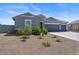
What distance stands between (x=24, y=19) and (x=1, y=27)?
3102 millimetres

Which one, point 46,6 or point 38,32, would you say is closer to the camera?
point 46,6

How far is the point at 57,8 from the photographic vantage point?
577 inches

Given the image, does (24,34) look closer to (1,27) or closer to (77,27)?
(1,27)

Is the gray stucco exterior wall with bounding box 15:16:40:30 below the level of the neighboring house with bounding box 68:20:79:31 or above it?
above

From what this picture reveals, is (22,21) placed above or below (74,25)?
above

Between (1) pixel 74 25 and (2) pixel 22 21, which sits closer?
(2) pixel 22 21

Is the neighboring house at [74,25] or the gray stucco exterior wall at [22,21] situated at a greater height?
the gray stucco exterior wall at [22,21]

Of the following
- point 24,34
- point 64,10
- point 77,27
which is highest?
point 64,10

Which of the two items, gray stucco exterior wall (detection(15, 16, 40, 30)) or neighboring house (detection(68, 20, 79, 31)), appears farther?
neighboring house (detection(68, 20, 79, 31))

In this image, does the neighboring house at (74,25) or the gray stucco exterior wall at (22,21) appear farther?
the neighboring house at (74,25)
